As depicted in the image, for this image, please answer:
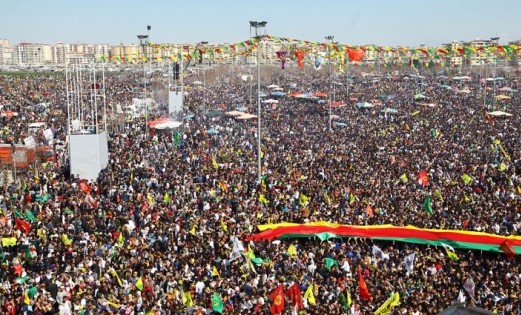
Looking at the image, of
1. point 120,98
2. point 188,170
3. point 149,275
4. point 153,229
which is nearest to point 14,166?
point 188,170

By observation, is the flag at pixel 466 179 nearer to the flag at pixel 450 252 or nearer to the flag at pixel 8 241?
the flag at pixel 450 252

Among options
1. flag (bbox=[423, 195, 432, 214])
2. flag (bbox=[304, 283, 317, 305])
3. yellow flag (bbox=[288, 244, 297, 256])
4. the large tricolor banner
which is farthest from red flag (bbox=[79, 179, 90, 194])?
flag (bbox=[423, 195, 432, 214])

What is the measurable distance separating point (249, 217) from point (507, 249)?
280 inches

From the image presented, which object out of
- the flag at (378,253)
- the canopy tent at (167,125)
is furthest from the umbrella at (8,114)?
the flag at (378,253)

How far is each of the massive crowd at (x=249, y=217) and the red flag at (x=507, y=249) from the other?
18 centimetres

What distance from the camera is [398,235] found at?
15188 millimetres

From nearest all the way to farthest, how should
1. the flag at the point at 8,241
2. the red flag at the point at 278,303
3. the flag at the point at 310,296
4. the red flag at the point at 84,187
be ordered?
the red flag at the point at 278,303 < the flag at the point at 310,296 < the flag at the point at 8,241 < the red flag at the point at 84,187

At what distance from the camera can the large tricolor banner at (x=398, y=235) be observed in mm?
14195

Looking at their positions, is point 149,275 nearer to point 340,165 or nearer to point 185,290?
point 185,290

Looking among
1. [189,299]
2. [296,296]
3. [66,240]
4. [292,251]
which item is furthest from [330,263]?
[66,240]

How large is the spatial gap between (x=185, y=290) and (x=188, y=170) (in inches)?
410

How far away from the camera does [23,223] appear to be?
52.2 ft

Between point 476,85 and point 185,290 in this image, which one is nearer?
point 185,290

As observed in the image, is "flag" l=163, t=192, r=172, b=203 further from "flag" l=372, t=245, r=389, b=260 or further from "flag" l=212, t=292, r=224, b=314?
"flag" l=212, t=292, r=224, b=314
